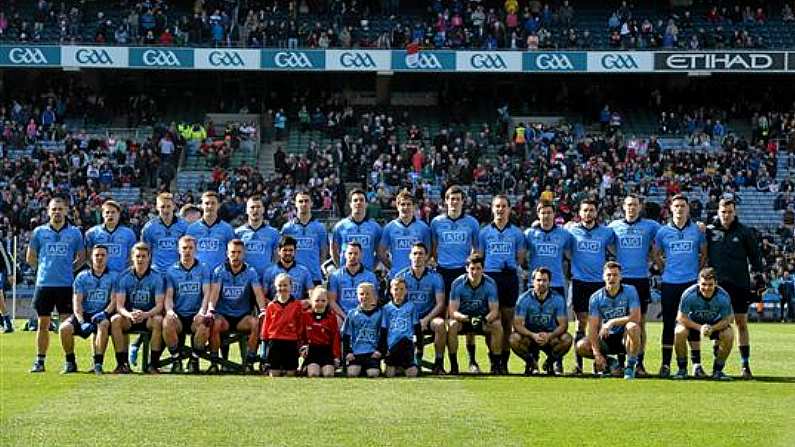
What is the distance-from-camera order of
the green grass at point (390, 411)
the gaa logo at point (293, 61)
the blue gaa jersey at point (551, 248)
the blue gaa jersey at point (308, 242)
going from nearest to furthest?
1. the green grass at point (390, 411)
2. the blue gaa jersey at point (551, 248)
3. the blue gaa jersey at point (308, 242)
4. the gaa logo at point (293, 61)

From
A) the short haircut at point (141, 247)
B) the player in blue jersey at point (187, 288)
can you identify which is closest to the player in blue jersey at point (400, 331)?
the player in blue jersey at point (187, 288)

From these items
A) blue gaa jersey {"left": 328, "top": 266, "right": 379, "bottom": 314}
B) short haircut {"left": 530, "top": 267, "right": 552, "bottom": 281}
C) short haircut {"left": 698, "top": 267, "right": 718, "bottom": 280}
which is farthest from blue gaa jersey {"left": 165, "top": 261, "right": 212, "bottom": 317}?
short haircut {"left": 698, "top": 267, "right": 718, "bottom": 280}

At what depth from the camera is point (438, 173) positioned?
3753cm

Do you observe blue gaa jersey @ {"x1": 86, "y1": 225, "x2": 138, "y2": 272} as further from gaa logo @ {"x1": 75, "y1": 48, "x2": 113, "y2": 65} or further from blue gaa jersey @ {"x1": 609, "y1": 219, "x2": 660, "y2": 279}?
gaa logo @ {"x1": 75, "y1": 48, "x2": 113, "y2": 65}

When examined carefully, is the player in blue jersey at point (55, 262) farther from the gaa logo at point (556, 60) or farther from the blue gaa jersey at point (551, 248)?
the gaa logo at point (556, 60)

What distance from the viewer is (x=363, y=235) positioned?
49.8 feet

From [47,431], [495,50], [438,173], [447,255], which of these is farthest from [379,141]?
[47,431]

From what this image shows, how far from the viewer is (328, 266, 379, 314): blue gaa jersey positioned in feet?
47.6

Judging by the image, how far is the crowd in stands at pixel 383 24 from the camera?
→ 39.9 metres

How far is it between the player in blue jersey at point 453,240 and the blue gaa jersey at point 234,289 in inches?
81.3

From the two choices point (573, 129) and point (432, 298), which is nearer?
point (432, 298)

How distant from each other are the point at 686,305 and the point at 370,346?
325 centimetres

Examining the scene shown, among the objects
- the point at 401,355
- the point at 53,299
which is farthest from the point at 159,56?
the point at 401,355

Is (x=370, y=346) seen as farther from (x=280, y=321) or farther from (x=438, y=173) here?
(x=438, y=173)
